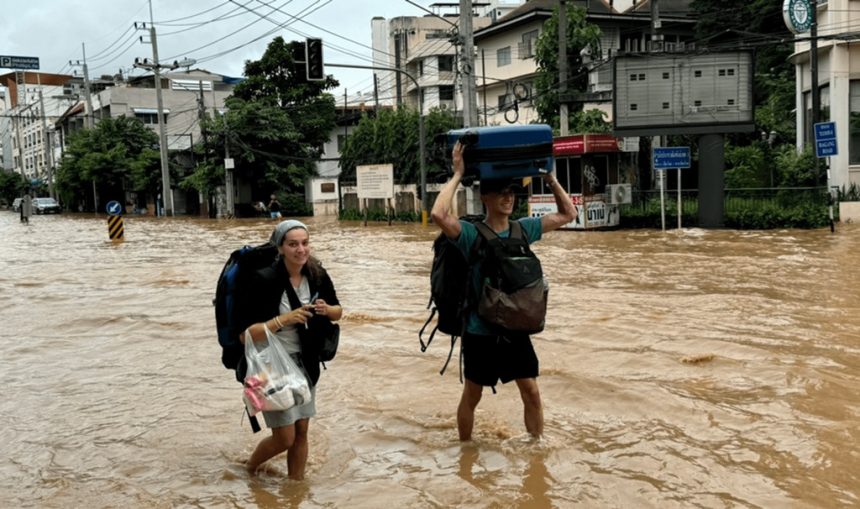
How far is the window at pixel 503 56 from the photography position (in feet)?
147

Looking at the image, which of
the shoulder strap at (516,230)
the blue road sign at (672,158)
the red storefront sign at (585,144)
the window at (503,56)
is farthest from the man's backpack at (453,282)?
the window at (503,56)

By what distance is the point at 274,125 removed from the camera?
45812 millimetres

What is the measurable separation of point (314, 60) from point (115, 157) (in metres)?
41.1

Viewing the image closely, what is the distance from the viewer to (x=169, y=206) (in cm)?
4988

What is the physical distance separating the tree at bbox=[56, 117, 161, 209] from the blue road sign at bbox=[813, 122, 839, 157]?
148 ft

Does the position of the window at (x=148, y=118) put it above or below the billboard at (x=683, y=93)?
above

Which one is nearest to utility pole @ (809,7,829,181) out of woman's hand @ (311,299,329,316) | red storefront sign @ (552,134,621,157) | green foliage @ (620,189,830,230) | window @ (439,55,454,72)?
green foliage @ (620,189,830,230)

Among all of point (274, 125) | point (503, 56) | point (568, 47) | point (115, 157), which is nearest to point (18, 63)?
point (115, 157)

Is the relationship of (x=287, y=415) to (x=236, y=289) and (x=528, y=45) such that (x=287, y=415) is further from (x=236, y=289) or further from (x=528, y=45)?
(x=528, y=45)

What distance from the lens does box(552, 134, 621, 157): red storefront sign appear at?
25719 millimetres

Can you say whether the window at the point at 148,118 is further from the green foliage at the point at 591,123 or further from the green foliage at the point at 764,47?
the green foliage at the point at 764,47

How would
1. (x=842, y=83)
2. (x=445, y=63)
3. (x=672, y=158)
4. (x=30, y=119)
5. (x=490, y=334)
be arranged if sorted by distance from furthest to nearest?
(x=30, y=119) → (x=445, y=63) → (x=842, y=83) → (x=672, y=158) → (x=490, y=334)

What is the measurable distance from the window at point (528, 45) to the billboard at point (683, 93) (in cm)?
1745

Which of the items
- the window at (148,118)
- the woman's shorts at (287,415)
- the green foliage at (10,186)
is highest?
the window at (148,118)
